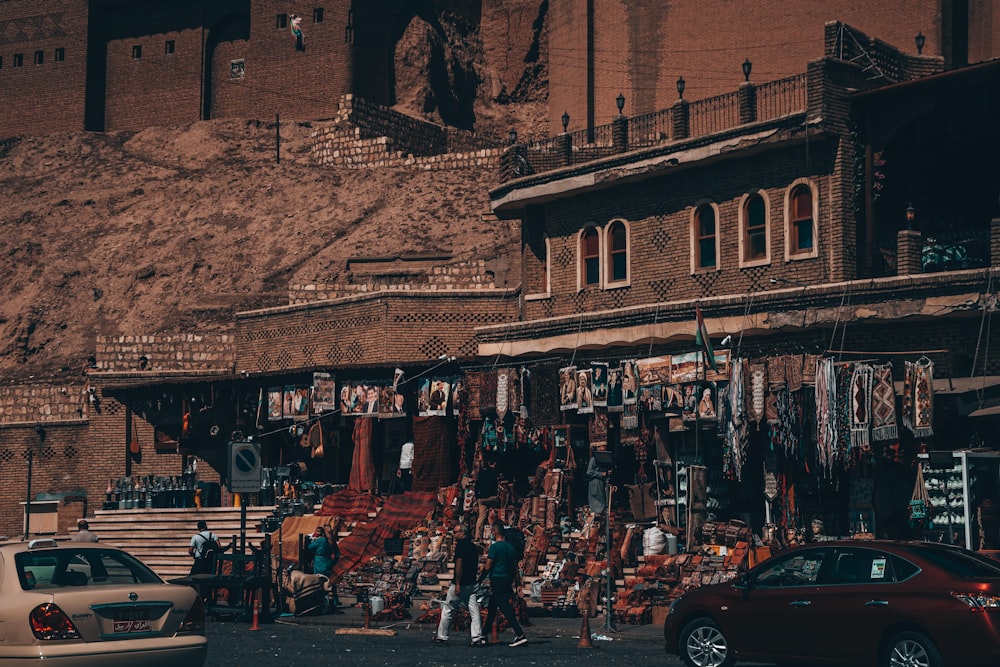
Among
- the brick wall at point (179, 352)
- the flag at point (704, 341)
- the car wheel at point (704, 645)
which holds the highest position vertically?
the brick wall at point (179, 352)

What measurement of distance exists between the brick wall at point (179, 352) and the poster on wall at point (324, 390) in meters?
8.93

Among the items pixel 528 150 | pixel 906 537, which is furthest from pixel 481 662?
pixel 528 150

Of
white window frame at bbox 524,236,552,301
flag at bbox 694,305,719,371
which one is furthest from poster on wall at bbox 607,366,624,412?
white window frame at bbox 524,236,552,301

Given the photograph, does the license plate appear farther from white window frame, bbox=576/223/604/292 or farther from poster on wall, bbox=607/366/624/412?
white window frame, bbox=576/223/604/292

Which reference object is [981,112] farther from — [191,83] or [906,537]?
[191,83]

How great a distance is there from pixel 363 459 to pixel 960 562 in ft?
66.4

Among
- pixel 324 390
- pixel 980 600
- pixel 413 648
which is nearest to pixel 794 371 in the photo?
pixel 413 648

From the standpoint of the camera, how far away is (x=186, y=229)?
195 ft

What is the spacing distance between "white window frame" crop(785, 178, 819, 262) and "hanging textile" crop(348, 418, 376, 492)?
10.3 m

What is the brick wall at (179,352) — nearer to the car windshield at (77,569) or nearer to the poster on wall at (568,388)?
the poster on wall at (568,388)

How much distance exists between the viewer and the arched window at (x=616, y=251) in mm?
31609

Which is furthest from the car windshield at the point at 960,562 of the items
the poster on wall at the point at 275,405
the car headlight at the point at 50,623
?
the poster on wall at the point at 275,405

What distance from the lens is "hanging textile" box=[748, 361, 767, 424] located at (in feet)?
82.6

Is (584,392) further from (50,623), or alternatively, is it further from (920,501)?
(50,623)
